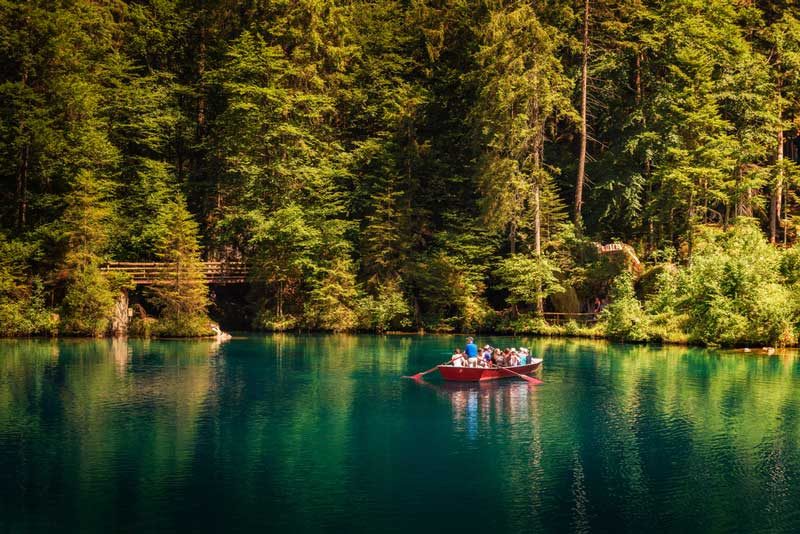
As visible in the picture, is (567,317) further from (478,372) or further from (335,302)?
(478,372)

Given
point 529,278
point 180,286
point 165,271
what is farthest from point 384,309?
point 165,271

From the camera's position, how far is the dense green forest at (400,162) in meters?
56.0

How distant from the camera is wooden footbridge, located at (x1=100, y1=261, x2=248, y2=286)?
56969 mm

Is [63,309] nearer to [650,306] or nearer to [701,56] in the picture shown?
[650,306]

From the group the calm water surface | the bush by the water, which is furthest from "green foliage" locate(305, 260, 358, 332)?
the calm water surface

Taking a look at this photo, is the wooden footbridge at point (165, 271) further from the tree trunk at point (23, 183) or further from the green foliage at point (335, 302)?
the tree trunk at point (23, 183)

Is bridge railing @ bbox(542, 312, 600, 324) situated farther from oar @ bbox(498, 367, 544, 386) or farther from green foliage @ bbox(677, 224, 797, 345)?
oar @ bbox(498, 367, 544, 386)

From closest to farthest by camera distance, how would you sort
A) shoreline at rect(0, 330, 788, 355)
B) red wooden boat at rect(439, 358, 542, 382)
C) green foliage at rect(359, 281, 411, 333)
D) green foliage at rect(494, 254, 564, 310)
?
red wooden boat at rect(439, 358, 542, 382), shoreline at rect(0, 330, 788, 355), green foliage at rect(494, 254, 564, 310), green foliage at rect(359, 281, 411, 333)

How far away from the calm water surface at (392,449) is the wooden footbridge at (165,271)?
1781 cm

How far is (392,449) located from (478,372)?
1334cm

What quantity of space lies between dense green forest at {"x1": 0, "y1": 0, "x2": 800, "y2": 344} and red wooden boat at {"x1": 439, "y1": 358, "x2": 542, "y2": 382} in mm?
16703

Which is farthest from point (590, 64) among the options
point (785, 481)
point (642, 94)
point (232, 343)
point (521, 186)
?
point (785, 481)

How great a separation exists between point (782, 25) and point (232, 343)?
45.8 metres

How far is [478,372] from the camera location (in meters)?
35.2
